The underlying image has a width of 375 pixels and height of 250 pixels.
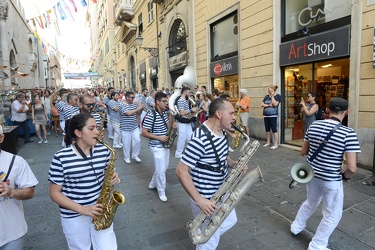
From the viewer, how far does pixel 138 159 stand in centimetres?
705

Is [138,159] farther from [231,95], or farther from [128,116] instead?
[231,95]

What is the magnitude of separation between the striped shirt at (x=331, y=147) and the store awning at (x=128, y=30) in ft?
79.7

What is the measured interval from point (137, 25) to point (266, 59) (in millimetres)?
18760

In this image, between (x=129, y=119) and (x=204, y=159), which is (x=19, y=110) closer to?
(x=129, y=119)

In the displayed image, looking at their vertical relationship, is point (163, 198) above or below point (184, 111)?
below

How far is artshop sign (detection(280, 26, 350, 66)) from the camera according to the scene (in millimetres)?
6072

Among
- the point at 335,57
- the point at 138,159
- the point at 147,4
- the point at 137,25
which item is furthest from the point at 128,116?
the point at 137,25

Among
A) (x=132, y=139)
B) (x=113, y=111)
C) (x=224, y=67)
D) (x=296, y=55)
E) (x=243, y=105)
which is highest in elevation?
(x=224, y=67)

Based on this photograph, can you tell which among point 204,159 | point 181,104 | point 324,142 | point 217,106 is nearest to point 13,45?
point 181,104

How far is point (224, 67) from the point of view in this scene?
11.0 metres

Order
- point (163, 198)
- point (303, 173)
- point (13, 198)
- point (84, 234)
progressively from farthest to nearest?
point (163, 198), point (303, 173), point (84, 234), point (13, 198)

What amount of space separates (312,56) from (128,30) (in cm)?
2248

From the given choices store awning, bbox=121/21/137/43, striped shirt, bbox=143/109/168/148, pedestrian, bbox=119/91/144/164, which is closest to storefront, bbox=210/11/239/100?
pedestrian, bbox=119/91/144/164

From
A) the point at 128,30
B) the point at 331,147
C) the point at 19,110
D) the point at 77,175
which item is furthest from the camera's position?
the point at 128,30
